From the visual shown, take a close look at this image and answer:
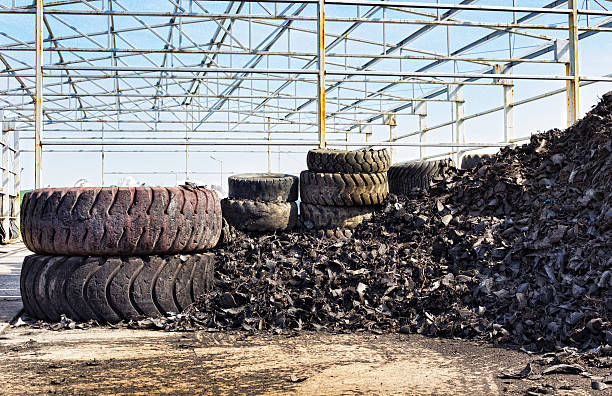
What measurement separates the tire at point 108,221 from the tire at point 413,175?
11.9 ft

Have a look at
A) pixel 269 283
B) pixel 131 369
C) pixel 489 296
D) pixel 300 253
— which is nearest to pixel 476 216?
pixel 489 296

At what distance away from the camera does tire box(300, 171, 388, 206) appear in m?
7.02

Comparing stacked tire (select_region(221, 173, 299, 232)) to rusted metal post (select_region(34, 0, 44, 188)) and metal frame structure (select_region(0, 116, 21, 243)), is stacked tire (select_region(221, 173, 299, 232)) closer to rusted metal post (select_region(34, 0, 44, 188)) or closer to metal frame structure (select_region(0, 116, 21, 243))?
rusted metal post (select_region(34, 0, 44, 188))

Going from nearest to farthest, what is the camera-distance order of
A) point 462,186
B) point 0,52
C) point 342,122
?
point 462,186
point 0,52
point 342,122

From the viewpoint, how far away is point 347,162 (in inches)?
286

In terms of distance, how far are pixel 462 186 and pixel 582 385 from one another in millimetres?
3789

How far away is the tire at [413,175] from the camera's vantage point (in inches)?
309

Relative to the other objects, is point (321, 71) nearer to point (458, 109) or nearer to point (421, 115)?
point (458, 109)

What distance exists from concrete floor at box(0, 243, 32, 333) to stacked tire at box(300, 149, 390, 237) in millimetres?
3311

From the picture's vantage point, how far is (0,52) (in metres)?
17.5

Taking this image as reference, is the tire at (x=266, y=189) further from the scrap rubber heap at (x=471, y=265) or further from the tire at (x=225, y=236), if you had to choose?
the tire at (x=225, y=236)

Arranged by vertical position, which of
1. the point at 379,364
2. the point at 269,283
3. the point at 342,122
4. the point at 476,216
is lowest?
the point at 379,364

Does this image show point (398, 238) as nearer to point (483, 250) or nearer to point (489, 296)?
point (483, 250)

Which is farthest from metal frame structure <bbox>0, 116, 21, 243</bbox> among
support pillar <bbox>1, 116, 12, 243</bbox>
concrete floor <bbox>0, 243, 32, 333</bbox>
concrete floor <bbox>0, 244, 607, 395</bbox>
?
concrete floor <bbox>0, 244, 607, 395</bbox>
